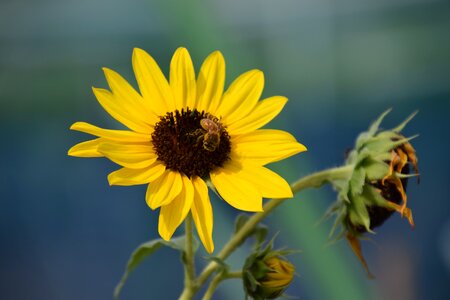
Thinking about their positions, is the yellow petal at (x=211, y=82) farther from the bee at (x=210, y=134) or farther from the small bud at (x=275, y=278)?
the small bud at (x=275, y=278)

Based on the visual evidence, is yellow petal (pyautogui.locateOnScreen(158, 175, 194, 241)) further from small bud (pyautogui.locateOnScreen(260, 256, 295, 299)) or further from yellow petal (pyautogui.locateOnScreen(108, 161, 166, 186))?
small bud (pyautogui.locateOnScreen(260, 256, 295, 299))

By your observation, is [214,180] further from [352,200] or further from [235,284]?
[235,284]

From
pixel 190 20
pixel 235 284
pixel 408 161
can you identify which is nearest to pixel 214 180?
pixel 408 161

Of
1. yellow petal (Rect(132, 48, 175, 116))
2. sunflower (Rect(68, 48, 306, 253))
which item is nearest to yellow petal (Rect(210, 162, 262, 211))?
sunflower (Rect(68, 48, 306, 253))

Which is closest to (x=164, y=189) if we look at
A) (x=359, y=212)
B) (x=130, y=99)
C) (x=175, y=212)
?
(x=175, y=212)

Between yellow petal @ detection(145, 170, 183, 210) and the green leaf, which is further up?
yellow petal @ detection(145, 170, 183, 210)

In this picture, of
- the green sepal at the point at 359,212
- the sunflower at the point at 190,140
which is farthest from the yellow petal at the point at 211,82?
the green sepal at the point at 359,212

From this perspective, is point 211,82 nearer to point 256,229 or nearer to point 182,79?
point 182,79
